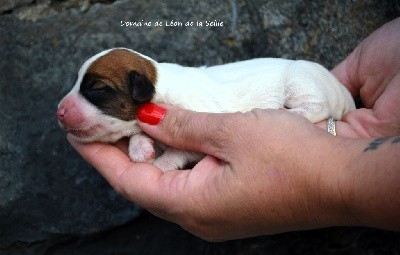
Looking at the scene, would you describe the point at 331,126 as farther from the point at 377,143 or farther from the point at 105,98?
the point at 105,98

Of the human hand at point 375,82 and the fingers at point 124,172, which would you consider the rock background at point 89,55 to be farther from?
the fingers at point 124,172

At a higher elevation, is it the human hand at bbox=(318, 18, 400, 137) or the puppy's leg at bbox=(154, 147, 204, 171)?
the human hand at bbox=(318, 18, 400, 137)

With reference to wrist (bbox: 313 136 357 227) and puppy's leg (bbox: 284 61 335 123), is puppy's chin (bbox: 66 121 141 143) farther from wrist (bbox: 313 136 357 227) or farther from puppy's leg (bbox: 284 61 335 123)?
wrist (bbox: 313 136 357 227)

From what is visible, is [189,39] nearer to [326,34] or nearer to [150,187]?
[326,34]

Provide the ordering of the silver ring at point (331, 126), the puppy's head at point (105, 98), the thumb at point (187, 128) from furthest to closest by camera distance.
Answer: the silver ring at point (331, 126), the puppy's head at point (105, 98), the thumb at point (187, 128)

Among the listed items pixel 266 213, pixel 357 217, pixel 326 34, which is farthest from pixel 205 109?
pixel 326 34

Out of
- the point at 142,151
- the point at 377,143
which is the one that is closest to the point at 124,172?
the point at 142,151

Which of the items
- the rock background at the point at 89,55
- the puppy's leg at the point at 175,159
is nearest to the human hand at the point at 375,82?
the rock background at the point at 89,55

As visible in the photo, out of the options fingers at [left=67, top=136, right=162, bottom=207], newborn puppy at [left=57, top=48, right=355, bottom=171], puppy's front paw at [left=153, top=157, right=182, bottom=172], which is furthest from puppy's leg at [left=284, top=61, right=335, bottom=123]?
fingers at [left=67, top=136, right=162, bottom=207]
